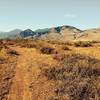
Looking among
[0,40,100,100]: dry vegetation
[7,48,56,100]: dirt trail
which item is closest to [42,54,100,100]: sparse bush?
[0,40,100,100]: dry vegetation

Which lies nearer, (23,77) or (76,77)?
(76,77)

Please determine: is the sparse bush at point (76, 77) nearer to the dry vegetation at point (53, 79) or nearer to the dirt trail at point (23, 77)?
the dry vegetation at point (53, 79)

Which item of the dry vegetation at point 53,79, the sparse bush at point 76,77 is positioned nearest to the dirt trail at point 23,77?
the dry vegetation at point 53,79

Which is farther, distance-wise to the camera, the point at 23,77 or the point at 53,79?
the point at 23,77

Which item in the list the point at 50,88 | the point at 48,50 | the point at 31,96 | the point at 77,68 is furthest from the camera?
the point at 48,50

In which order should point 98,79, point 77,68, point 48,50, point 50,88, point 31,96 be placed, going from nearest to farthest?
point 31,96 → point 50,88 → point 98,79 → point 77,68 → point 48,50

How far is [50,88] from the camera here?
15.1 m

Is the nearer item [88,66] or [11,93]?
[11,93]

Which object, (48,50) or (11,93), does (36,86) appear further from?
(48,50)

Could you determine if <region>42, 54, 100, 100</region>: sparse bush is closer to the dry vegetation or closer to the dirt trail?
the dry vegetation

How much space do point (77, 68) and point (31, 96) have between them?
173 inches

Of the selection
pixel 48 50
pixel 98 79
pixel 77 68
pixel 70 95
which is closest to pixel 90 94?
pixel 70 95

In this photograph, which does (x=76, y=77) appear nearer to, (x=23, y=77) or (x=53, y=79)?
(x=53, y=79)

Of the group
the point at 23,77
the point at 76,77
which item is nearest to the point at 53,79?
the point at 76,77
